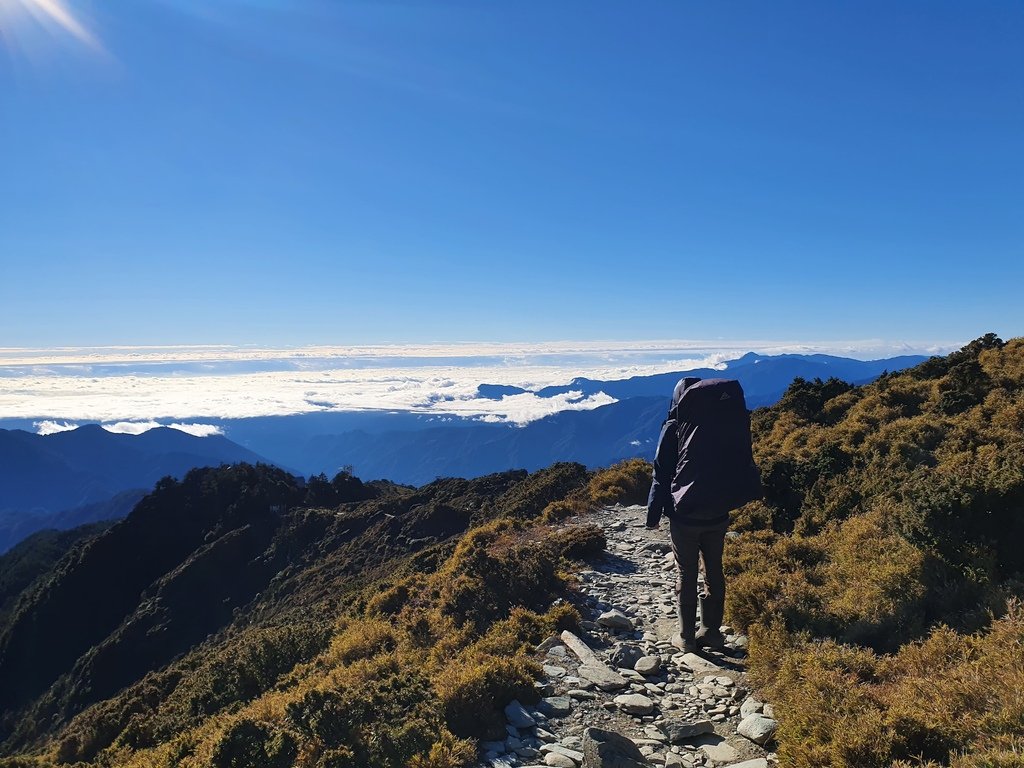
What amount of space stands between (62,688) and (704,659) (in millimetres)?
45704

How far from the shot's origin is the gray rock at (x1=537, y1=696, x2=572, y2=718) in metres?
5.80

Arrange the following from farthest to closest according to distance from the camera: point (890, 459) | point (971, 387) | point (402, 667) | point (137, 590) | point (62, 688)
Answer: point (137, 590) < point (62, 688) < point (971, 387) < point (890, 459) < point (402, 667)

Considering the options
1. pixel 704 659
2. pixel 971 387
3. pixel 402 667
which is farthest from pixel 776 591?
pixel 971 387

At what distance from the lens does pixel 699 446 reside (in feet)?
21.5

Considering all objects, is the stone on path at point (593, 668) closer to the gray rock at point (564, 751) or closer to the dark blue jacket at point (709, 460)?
the gray rock at point (564, 751)

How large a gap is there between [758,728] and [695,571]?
190 centimetres

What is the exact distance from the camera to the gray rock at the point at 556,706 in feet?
19.0

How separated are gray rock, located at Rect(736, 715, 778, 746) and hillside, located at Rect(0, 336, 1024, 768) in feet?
0.39

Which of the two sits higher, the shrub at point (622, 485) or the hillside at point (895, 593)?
the hillside at point (895, 593)

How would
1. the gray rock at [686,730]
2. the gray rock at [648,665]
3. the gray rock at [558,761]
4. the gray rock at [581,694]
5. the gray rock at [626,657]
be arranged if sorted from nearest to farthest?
1. the gray rock at [558,761]
2. the gray rock at [686,730]
3. the gray rock at [581,694]
4. the gray rock at [648,665]
5. the gray rock at [626,657]

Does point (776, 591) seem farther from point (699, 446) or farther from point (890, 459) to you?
point (890, 459)

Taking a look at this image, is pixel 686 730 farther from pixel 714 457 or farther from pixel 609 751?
pixel 714 457

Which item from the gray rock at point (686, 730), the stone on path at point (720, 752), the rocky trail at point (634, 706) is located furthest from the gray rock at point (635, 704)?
the stone on path at point (720, 752)

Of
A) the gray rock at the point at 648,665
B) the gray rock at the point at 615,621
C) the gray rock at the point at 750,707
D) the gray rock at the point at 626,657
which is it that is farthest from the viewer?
the gray rock at the point at 615,621
